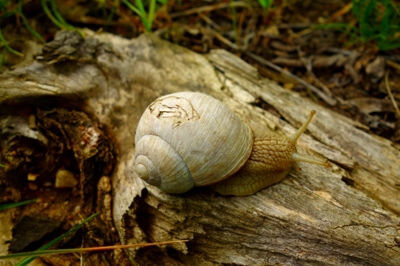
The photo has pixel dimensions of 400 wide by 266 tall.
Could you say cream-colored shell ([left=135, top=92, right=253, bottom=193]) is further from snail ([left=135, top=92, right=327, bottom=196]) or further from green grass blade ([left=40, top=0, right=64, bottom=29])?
green grass blade ([left=40, top=0, right=64, bottom=29])

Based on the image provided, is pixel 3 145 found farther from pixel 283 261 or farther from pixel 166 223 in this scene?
pixel 283 261

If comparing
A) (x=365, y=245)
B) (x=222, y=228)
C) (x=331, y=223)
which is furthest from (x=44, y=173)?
(x=365, y=245)

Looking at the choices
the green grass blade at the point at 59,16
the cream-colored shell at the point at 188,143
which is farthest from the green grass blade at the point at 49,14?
the cream-colored shell at the point at 188,143

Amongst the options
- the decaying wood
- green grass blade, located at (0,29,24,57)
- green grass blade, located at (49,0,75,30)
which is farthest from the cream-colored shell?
green grass blade, located at (49,0,75,30)

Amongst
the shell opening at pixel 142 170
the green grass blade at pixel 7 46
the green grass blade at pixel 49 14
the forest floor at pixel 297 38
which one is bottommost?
the shell opening at pixel 142 170

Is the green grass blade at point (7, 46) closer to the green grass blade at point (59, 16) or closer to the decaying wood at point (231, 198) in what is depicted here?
the decaying wood at point (231, 198)

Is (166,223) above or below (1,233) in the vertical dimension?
above

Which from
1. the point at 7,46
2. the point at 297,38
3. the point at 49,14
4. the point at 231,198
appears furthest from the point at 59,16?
the point at 297,38
